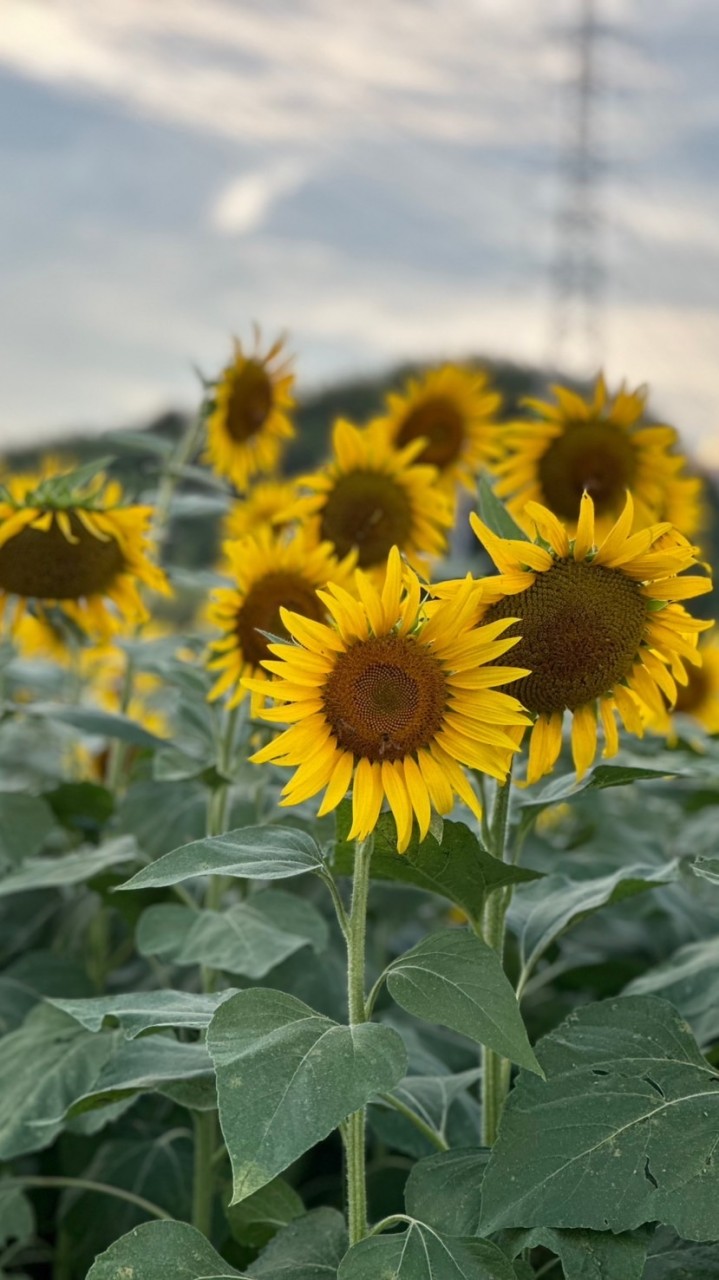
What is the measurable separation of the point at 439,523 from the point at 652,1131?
1.39 m

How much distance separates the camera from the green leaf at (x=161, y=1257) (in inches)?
50.4

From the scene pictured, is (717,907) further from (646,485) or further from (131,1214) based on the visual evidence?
(131,1214)

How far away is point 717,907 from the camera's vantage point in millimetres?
2398

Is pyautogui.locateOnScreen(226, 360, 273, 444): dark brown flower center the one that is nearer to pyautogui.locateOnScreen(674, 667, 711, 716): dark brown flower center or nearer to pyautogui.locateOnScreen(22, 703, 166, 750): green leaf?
pyautogui.locateOnScreen(22, 703, 166, 750): green leaf

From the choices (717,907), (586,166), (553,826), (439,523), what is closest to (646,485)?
(439,523)

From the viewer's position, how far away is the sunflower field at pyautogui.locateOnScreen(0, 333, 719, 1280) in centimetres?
126

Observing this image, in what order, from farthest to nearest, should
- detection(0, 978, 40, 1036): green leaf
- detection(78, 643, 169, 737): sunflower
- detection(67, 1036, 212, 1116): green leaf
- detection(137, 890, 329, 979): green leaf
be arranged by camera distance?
detection(78, 643, 169, 737): sunflower < detection(0, 978, 40, 1036): green leaf < detection(137, 890, 329, 979): green leaf < detection(67, 1036, 212, 1116): green leaf

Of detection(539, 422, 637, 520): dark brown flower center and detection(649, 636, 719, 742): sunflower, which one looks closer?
detection(539, 422, 637, 520): dark brown flower center

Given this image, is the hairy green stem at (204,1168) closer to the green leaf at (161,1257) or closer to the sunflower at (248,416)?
the green leaf at (161,1257)

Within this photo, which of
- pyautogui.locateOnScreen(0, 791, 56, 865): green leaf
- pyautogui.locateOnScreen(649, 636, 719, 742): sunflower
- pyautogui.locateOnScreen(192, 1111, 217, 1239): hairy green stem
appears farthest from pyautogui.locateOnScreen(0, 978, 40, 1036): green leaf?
pyautogui.locateOnScreen(649, 636, 719, 742): sunflower

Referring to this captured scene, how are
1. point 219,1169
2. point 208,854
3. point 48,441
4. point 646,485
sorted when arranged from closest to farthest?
point 208,854 → point 219,1169 → point 646,485 → point 48,441

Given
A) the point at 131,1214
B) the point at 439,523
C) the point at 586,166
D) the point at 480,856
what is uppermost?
the point at 586,166

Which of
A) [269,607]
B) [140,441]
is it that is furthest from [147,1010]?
[140,441]

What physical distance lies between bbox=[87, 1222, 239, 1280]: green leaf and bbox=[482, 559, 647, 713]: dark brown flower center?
0.57 meters
